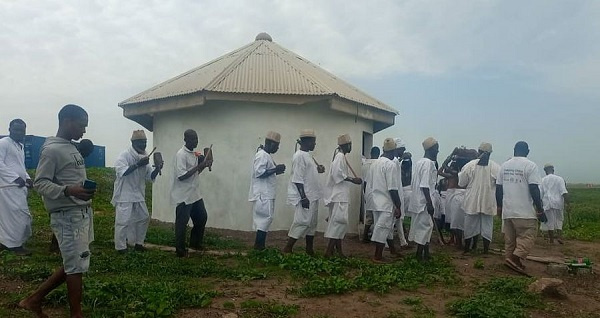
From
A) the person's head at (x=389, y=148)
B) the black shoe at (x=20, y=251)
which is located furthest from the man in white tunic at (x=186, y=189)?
the person's head at (x=389, y=148)

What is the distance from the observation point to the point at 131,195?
7766 mm

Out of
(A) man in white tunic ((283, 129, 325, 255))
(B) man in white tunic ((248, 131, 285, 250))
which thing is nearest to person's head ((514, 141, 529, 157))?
(A) man in white tunic ((283, 129, 325, 255))

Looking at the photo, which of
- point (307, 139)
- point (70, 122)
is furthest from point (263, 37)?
point (70, 122)

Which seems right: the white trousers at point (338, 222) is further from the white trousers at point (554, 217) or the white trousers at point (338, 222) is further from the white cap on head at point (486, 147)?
the white trousers at point (554, 217)

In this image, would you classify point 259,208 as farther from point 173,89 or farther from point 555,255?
point 555,255

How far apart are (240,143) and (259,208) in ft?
8.33

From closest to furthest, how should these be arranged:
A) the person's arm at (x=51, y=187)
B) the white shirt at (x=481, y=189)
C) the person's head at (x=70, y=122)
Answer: the person's arm at (x=51, y=187) → the person's head at (x=70, y=122) → the white shirt at (x=481, y=189)

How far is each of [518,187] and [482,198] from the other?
1419mm

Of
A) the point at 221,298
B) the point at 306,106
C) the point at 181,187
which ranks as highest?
the point at 306,106

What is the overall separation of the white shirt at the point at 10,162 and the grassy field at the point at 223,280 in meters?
1.11

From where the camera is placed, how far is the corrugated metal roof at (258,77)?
10047mm

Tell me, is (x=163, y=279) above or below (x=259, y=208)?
below

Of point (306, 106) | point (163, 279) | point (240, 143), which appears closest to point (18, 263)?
point (163, 279)

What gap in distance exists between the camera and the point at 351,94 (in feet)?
37.0
